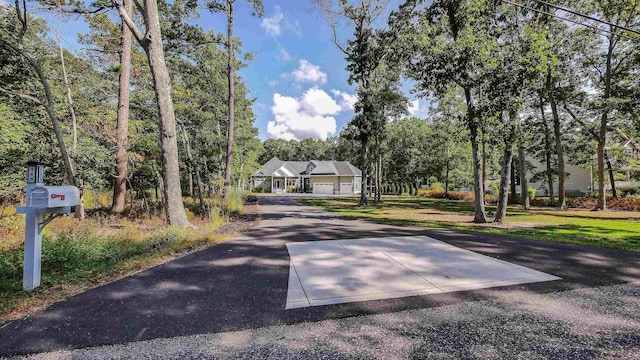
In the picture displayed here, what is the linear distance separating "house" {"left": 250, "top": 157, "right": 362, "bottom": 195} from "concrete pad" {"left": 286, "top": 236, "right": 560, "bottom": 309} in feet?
120

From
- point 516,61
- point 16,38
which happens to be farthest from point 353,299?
point 16,38

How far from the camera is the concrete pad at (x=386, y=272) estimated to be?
3.52 m

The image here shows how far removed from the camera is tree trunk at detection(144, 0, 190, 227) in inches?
282

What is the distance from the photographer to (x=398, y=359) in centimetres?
218

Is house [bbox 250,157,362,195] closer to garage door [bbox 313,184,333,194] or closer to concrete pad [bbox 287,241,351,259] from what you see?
garage door [bbox 313,184,333,194]

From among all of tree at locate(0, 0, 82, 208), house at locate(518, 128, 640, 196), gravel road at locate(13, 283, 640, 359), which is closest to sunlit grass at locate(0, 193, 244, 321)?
gravel road at locate(13, 283, 640, 359)

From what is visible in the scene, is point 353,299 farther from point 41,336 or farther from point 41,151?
point 41,151

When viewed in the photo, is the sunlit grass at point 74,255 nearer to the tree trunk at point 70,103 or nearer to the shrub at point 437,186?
the tree trunk at point 70,103

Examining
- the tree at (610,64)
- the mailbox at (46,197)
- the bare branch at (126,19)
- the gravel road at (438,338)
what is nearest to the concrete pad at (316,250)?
the gravel road at (438,338)

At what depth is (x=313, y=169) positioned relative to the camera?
44.1m

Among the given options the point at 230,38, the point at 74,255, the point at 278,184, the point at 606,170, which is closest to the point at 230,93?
the point at 230,38

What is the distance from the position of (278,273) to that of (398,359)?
2410 millimetres

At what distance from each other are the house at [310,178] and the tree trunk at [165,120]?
35131mm

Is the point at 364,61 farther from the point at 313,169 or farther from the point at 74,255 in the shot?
the point at 313,169
